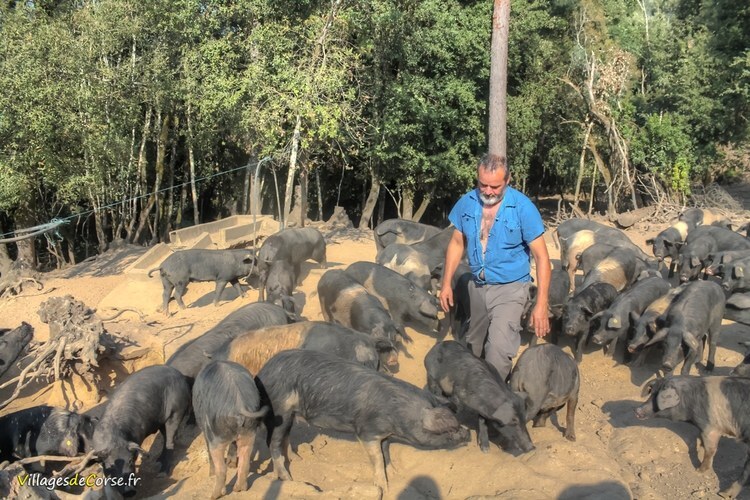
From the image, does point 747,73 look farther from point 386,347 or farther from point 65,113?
point 65,113

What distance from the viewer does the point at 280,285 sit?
9562 millimetres

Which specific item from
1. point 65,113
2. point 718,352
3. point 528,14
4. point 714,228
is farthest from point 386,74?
point 718,352

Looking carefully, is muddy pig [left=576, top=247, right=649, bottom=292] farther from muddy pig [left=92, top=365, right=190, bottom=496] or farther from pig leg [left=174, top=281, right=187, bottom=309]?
pig leg [left=174, top=281, right=187, bottom=309]

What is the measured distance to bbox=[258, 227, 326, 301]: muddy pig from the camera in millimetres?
10688

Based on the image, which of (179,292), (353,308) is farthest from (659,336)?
(179,292)

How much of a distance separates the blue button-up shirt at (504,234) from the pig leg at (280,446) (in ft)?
6.71

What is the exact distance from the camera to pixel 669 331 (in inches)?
281

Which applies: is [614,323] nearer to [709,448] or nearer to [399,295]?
[709,448]

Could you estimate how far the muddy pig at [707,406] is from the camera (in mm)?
5395

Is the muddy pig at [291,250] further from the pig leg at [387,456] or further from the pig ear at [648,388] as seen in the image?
the pig ear at [648,388]

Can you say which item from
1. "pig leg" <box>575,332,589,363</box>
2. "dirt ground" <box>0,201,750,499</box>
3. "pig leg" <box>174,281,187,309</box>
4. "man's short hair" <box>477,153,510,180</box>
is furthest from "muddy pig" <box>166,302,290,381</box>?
"pig leg" <box>575,332,589,363</box>

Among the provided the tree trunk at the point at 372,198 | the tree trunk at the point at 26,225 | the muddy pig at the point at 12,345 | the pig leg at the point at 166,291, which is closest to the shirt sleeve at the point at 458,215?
the muddy pig at the point at 12,345

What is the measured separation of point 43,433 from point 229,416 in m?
1.93

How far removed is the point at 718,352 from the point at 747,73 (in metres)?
11.1
